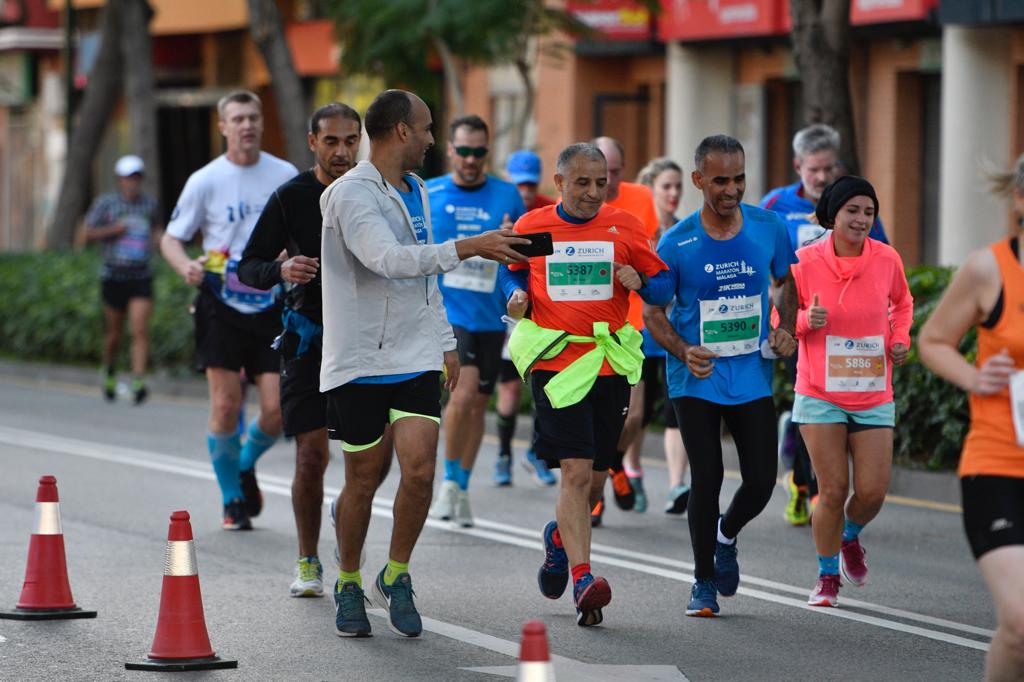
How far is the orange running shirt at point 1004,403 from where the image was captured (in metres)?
5.48

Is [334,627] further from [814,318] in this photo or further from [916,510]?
[916,510]

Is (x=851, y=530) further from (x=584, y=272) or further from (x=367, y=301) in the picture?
(x=367, y=301)

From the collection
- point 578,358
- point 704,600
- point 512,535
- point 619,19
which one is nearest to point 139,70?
point 619,19

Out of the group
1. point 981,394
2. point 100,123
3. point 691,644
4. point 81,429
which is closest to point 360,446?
point 691,644

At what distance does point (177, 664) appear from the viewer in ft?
23.0

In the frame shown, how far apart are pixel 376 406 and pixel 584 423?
96 cm

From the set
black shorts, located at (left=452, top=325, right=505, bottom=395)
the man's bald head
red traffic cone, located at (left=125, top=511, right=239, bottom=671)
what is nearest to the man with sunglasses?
black shorts, located at (left=452, top=325, right=505, bottom=395)

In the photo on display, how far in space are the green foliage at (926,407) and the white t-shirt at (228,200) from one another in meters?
4.04

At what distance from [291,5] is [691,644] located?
2788cm

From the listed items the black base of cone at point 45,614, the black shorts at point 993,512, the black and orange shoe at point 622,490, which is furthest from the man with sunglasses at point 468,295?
the black shorts at point 993,512

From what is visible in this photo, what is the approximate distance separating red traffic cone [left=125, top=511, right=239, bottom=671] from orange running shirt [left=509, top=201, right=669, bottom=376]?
1.81 m

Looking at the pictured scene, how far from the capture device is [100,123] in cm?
2695

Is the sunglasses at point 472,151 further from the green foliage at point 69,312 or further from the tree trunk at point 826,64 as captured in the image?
the green foliage at point 69,312

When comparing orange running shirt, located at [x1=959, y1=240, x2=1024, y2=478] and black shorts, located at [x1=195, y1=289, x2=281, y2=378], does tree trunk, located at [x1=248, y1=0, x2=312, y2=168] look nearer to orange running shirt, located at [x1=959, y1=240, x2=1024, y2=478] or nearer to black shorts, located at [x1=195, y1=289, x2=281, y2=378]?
black shorts, located at [x1=195, y1=289, x2=281, y2=378]
